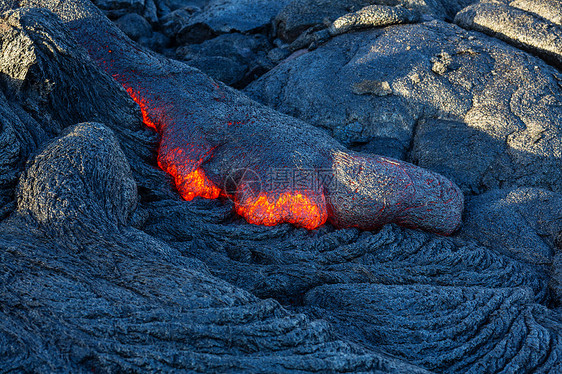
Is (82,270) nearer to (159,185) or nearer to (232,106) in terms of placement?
(159,185)

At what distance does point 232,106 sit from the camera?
5.34m

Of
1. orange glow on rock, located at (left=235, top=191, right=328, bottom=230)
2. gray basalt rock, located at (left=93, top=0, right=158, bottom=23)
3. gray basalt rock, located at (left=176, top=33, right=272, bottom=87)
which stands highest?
gray basalt rock, located at (left=93, top=0, right=158, bottom=23)

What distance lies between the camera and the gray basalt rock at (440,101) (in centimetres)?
586

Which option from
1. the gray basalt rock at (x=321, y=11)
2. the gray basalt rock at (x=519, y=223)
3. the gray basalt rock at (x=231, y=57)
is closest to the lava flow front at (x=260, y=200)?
the gray basalt rock at (x=519, y=223)

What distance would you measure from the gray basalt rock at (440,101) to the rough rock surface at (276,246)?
0.08 ft

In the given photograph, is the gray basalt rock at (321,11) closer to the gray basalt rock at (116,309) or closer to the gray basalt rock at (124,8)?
the gray basalt rock at (124,8)

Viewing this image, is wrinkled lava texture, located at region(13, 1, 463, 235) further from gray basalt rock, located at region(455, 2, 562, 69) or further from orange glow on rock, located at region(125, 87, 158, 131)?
gray basalt rock, located at region(455, 2, 562, 69)

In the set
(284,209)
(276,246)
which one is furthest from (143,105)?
(276,246)

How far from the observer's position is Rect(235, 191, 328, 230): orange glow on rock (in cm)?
466

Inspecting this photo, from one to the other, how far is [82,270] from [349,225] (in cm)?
255

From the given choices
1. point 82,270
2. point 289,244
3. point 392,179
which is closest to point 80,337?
point 82,270

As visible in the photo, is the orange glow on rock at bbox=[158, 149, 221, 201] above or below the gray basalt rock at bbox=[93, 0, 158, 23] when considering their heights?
below

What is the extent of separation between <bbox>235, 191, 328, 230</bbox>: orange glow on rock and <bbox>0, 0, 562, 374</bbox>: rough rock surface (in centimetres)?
11

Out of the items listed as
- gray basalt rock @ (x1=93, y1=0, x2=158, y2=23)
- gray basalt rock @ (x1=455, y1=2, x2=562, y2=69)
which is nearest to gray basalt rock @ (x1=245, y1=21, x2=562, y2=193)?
gray basalt rock @ (x1=455, y1=2, x2=562, y2=69)
